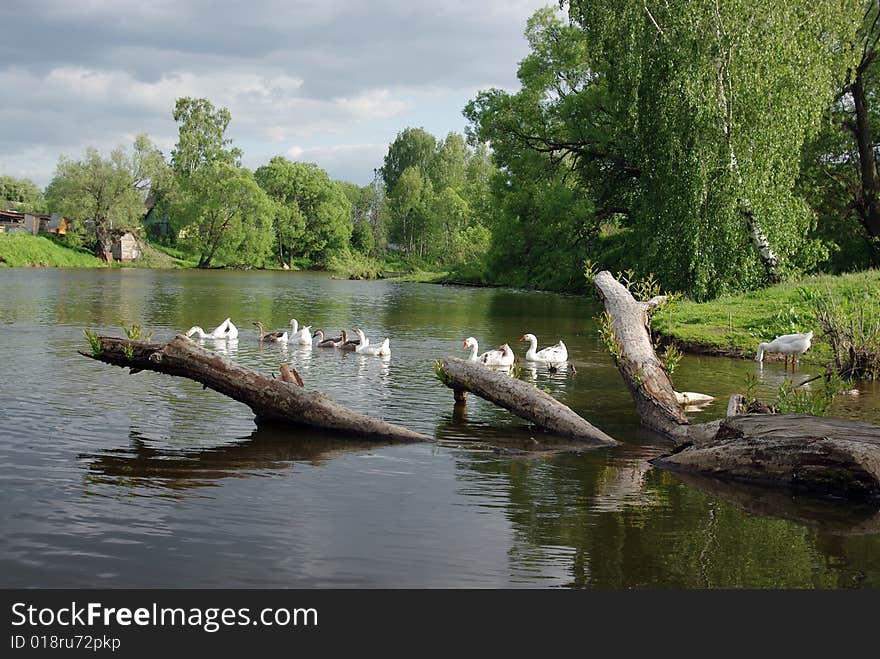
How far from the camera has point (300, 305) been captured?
143 feet

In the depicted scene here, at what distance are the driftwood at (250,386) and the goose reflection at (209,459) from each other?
0.25 metres

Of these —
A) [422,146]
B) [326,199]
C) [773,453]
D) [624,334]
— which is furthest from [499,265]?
[422,146]

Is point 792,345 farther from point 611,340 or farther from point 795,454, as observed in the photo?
point 795,454

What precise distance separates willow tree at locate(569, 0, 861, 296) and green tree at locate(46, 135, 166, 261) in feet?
263

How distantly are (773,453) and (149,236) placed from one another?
373 ft

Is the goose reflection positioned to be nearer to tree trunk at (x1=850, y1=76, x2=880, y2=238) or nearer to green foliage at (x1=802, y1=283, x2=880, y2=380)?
green foliage at (x1=802, y1=283, x2=880, y2=380)

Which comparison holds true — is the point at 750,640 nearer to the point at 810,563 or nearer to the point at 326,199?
the point at 810,563

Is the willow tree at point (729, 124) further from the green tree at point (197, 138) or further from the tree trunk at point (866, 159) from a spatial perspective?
the green tree at point (197, 138)

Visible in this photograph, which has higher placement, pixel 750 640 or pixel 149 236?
pixel 149 236

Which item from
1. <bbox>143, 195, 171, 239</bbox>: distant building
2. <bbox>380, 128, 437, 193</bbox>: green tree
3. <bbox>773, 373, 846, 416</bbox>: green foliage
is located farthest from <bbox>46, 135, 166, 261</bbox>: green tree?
<bbox>773, 373, 846, 416</bbox>: green foliage

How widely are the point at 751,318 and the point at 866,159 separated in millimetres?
19154

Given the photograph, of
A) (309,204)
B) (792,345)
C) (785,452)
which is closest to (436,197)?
(309,204)

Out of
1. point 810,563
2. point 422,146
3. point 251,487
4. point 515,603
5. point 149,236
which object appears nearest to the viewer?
point 515,603

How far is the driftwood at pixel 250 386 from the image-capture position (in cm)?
1212
